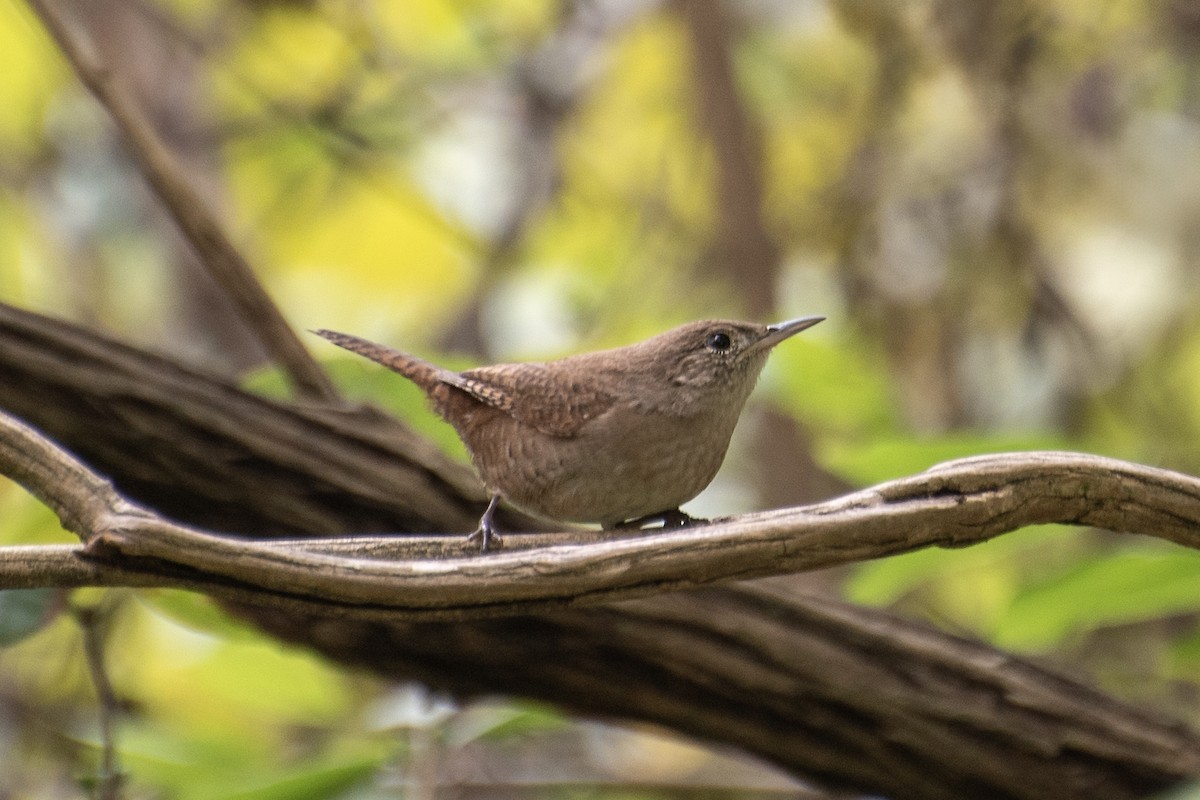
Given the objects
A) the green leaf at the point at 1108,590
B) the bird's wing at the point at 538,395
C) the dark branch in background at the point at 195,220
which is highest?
the dark branch in background at the point at 195,220

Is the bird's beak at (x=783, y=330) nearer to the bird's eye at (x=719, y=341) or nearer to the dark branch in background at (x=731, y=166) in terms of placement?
the bird's eye at (x=719, y=341)

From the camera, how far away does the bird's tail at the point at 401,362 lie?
2.98 meters

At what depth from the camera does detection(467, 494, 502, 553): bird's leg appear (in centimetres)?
232

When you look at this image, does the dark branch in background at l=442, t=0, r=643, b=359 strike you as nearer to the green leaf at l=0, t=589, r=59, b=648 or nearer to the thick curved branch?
the green leaf at l=0, t=589, r=59, b=648

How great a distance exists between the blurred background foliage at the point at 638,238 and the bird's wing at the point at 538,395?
334 millimetres

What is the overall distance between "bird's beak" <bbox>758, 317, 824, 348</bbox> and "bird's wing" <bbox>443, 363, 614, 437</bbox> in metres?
0.44

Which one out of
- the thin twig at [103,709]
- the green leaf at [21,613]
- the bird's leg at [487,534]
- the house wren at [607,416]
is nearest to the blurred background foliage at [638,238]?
the thin twig at [103,709]

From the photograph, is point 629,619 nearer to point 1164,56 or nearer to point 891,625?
point 891,625

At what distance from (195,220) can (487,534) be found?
44.2 inches

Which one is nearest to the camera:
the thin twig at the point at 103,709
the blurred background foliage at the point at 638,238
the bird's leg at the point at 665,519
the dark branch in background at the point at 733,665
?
the thin twig at the point at 103,709

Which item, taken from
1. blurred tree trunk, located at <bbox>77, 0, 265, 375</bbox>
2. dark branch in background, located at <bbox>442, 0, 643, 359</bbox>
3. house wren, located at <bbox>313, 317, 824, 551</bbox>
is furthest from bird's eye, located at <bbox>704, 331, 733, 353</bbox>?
blurred tree trunk, located at <bbox>77, 0, 265, 375</bbox>

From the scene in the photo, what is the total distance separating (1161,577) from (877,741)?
2.35 feet

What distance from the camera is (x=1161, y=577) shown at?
2688 mm

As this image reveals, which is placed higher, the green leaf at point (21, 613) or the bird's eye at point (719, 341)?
the bird's eye at point (719, 341)
